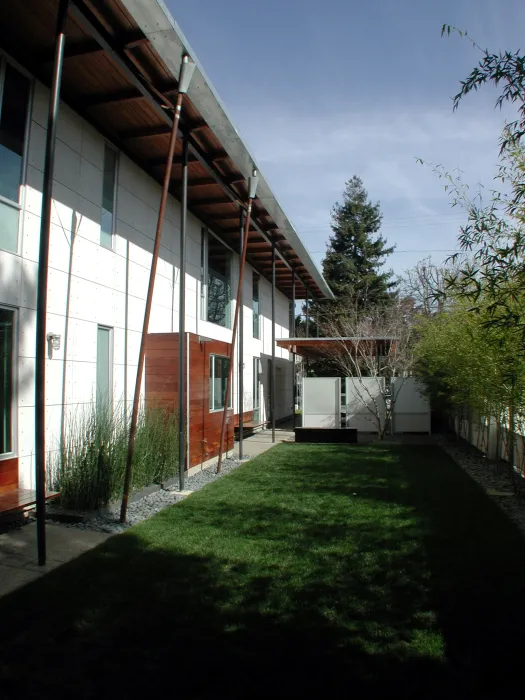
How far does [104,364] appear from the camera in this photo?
27.1 ft

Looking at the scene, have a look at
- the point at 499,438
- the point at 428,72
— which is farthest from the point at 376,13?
the point at 499,438

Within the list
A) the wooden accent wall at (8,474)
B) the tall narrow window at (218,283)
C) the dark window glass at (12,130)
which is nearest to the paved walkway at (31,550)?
the wooden accent wall at (8,474)

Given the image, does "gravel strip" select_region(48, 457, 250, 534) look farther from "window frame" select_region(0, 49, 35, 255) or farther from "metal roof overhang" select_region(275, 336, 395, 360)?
"metal roof overhang" select_region(275, 336, 395, 360)

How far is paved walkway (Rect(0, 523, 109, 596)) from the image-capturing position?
14.3 feet

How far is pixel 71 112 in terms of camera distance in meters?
7.42

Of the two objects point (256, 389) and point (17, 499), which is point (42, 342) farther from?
point (256, 389)

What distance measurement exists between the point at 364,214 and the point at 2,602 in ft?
107

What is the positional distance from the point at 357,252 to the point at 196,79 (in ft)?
86.6

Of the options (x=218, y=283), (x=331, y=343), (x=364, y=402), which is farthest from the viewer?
(x=331, y=343)

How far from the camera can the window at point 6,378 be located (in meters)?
5.94

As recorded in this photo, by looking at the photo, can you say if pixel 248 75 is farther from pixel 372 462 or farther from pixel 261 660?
pixel 261 660

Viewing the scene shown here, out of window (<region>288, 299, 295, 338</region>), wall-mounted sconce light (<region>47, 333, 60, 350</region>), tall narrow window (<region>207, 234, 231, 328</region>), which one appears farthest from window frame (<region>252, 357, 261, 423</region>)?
wall-mounted sconce light (<region>47, 333, 60, 350</region>)


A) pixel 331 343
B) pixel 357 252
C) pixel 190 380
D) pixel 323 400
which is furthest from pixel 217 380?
pixel 357 252

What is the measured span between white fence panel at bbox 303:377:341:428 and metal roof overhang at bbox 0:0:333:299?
247 inches
